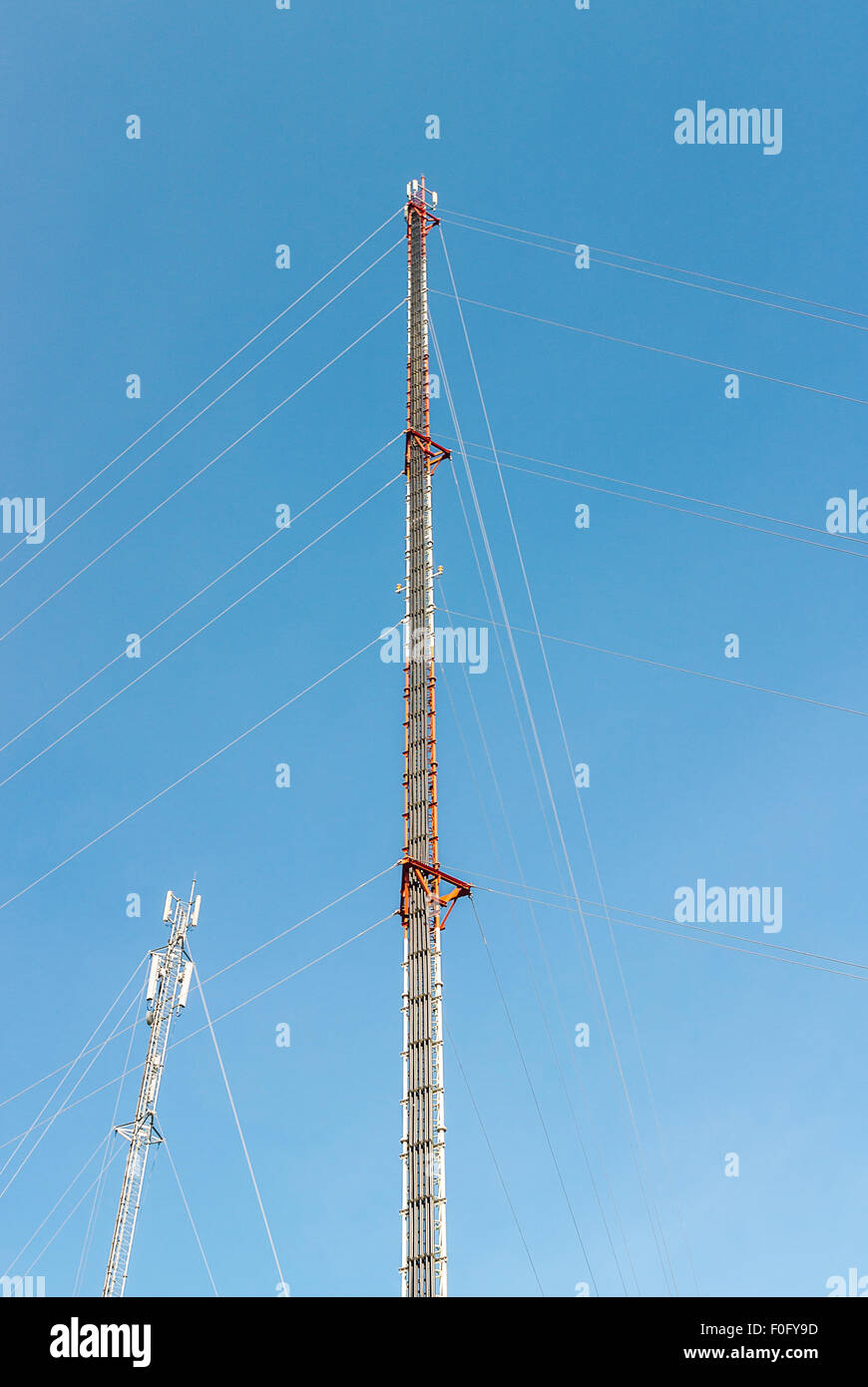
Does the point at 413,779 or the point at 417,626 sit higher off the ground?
the point at 417,626

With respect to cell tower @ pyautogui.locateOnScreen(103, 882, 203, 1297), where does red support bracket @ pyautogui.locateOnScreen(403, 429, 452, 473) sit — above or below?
above

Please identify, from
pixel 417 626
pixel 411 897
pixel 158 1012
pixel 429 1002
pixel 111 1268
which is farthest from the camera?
pixel 158 1012

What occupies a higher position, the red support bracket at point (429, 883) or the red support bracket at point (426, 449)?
the red support bracket at point (426, 449)

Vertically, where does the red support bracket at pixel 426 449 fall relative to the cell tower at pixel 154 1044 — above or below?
above

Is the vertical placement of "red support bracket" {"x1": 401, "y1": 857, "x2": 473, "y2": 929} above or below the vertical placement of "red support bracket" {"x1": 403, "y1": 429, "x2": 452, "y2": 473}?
below

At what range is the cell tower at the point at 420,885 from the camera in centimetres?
3966

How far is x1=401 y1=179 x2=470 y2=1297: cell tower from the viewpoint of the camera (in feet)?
130

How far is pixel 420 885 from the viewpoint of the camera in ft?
151
